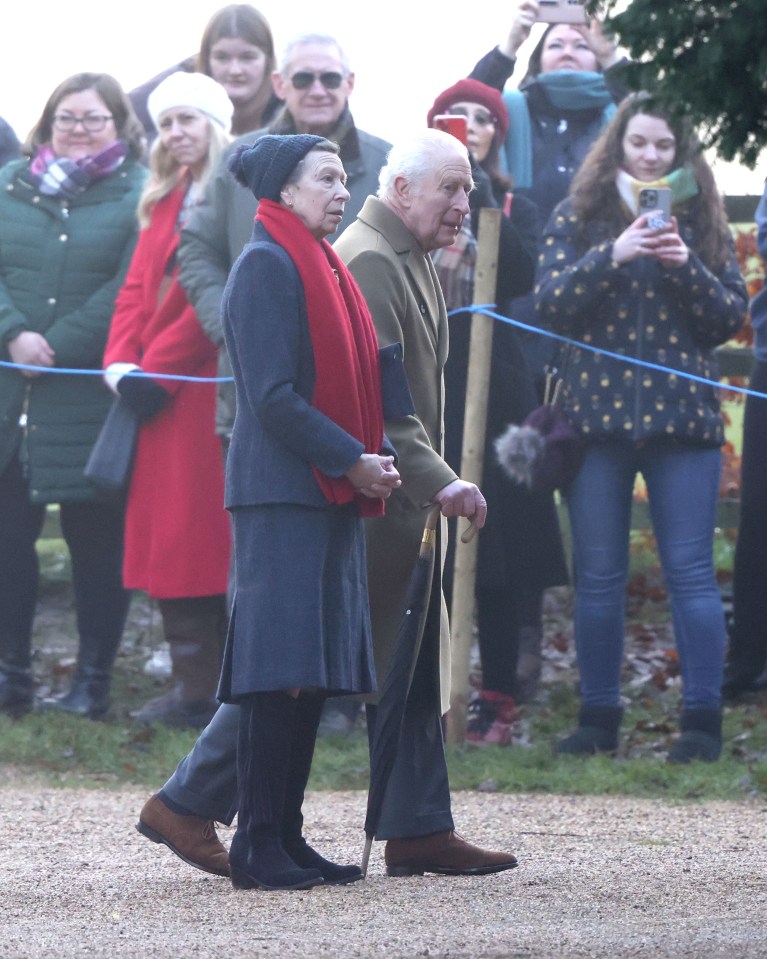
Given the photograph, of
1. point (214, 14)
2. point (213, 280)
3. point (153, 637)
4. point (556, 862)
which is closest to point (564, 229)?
point (213, 280)

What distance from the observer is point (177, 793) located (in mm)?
5047

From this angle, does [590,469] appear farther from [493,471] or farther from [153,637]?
[153,637]

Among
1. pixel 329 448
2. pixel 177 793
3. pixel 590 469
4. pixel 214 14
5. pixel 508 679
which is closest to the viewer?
pixel 329 448

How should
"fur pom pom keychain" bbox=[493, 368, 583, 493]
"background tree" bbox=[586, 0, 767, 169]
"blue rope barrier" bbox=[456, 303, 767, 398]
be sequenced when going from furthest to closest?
"fur pom pom keychain" bbox=[493, 368, 583, 493]
"blue rope barrier" bbox=[456, 303, 767, 398]
"background tree" bbox=[586, 0, 767, 169]

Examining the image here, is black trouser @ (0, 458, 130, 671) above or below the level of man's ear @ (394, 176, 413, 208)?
below

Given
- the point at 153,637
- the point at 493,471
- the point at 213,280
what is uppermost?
the point at 213,280

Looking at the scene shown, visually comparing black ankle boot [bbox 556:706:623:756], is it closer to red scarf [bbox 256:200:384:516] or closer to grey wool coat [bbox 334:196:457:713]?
grey wool coat [bbox 334:196:457:713]

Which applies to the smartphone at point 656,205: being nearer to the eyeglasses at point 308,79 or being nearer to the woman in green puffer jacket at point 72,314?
the eyeglasses at point 308,79

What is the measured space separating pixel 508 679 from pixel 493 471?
2.75 feet

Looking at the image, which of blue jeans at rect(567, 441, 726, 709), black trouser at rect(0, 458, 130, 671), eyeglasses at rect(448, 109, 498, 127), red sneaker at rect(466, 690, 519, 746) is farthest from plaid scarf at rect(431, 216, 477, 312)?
black trouser at rect(0, 458, 130, 671)

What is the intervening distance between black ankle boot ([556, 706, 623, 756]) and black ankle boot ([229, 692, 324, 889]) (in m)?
2.56

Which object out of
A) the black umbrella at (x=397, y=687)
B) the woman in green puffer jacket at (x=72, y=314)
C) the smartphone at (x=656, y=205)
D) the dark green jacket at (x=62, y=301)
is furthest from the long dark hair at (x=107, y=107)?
the black umbrella at (x=397, y=687)

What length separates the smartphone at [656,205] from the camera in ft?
22.7

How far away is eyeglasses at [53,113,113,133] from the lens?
796 centimetres
